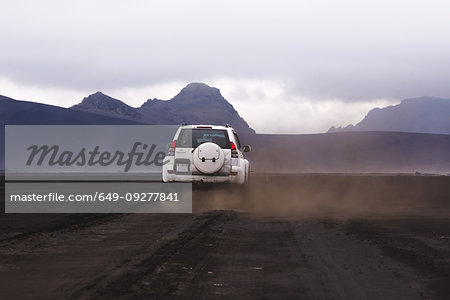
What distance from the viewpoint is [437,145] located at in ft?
525

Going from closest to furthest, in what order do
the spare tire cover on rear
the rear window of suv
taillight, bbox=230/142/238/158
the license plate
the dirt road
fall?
the dirt road → the spare tire cover on rear → the license plate → the rear window of suv → taillight, bbox=230/142/238/158

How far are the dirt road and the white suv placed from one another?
258 centimetres

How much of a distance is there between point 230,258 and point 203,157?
29.1ft

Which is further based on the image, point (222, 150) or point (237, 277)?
point (222, 150)

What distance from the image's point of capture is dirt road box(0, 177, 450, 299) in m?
6.46

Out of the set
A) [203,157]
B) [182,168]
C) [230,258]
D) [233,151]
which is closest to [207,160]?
[203,157]

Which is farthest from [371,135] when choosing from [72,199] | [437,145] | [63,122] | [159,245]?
[159,245]

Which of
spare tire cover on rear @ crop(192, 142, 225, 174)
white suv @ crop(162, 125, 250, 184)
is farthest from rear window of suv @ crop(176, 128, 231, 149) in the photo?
spare tire cover on rear @ crop(192, 142, 225, 174)

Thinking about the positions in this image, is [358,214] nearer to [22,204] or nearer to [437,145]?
[22,204]

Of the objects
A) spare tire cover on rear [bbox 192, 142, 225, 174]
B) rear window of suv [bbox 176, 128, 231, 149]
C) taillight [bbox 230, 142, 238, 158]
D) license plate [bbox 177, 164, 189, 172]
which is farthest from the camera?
taillight [bbox 230, 142, 238, 158]

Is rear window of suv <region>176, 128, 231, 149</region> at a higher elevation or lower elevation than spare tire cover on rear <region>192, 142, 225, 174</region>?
higher

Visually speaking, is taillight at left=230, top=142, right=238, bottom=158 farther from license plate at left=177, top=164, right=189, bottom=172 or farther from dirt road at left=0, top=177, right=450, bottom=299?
dirt road at left=0, top=177, right=450, bottom=299

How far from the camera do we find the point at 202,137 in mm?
18078

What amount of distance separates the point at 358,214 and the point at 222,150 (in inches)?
156
